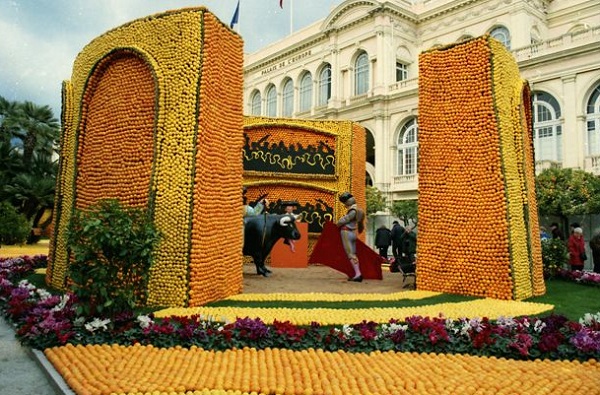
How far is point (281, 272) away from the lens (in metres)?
13.4

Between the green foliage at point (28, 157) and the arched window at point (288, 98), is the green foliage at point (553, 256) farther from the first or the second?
the arched window at point (288, 98)

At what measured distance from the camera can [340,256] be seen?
39.6 ft

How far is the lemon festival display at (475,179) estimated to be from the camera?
938 centimetres

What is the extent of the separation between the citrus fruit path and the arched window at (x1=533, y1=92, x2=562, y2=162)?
86.9 feet

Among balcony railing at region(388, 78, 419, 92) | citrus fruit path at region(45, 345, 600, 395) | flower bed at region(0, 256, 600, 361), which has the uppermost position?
balcony railing at region(388, 78, 419, 92)

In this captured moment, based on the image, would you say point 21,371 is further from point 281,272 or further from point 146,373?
point 281,272

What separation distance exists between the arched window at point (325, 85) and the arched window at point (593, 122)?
20.6 m

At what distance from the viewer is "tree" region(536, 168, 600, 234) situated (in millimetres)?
21250

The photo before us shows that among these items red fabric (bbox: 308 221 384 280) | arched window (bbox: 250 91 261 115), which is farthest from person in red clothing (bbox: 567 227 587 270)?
arched window (bbox: 250 91 261 115)

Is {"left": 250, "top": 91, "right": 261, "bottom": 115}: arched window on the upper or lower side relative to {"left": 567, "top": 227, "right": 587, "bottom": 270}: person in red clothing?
upper

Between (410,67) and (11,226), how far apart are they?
30.4 m

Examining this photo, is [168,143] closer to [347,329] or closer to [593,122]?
[347,329]

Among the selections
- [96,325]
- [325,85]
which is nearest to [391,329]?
[96,325]

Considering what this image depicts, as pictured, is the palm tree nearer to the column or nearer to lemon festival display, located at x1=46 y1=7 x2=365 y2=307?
lemon festival display, located at x1=46 y1=7 x2=365 y2=307
